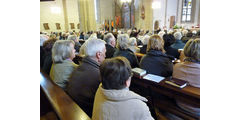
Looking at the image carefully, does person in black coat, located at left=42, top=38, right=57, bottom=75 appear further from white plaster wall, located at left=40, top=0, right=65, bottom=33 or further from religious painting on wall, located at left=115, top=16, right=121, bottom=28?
religious painting on wall, located at left=115, top=16, right=121, bottom=28

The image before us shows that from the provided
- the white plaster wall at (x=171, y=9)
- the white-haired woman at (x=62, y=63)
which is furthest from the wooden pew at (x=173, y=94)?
the white plaster wall at (x=171, y=9)

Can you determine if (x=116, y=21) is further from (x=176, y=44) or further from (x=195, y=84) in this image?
A: (x=195, y=84)

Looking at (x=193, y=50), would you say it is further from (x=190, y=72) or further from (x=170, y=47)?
(x=170, y=47)

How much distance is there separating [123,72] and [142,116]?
1.07ft

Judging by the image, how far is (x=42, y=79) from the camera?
207cm

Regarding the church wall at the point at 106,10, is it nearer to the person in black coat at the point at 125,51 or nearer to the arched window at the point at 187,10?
the arched window at the point at 187,10

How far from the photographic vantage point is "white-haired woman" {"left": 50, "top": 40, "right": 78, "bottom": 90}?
2.16 meters

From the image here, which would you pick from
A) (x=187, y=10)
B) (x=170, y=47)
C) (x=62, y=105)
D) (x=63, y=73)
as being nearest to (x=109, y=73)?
(x=62, y=105)

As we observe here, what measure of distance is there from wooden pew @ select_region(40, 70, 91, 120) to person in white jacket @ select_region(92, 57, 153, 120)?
15 cm

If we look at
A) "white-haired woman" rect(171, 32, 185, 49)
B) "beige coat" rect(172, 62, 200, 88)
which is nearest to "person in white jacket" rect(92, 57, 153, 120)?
"beige coat" rect(172, 62, 200, 88)

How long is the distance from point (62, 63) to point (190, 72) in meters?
1.66

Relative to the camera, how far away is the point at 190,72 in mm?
1991

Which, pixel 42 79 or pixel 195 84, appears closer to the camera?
pixel 195 84
